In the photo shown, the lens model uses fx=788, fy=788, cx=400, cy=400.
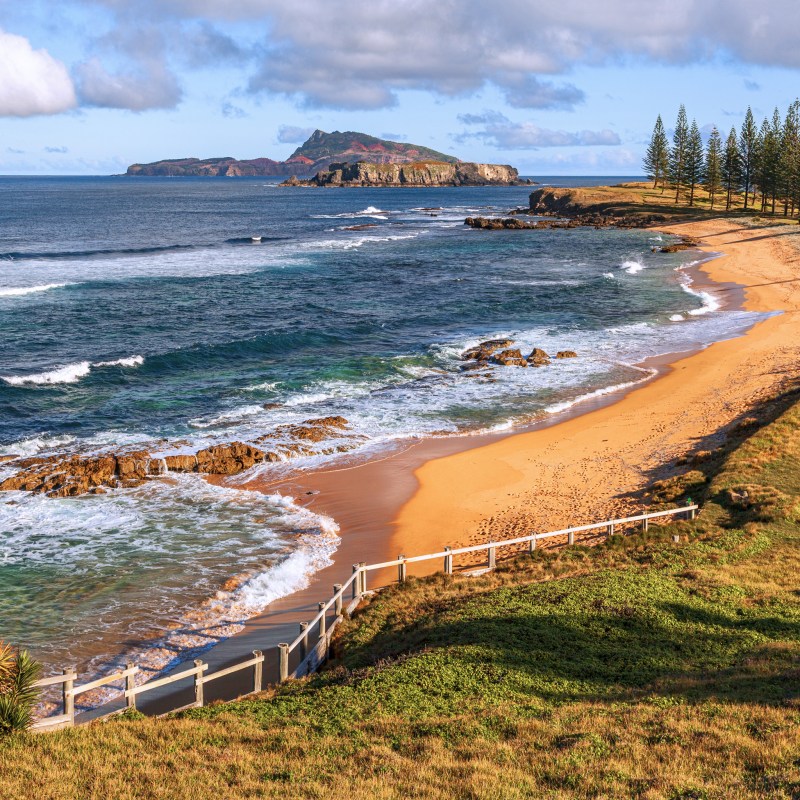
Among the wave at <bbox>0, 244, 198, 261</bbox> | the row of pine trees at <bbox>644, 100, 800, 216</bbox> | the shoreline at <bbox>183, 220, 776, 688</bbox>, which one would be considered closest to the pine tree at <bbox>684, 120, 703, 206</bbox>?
the row of pine trees at <bbox>644, 100, 800, 216</bbox>

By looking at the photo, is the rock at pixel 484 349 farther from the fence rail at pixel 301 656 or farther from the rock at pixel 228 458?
the fence rail at pixel 301 656

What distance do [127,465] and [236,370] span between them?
14.2m

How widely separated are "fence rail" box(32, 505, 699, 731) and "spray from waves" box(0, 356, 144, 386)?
23.8 meters


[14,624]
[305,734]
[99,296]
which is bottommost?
[14,624]

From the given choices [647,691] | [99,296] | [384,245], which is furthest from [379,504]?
[384,245]

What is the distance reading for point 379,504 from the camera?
2312 cm

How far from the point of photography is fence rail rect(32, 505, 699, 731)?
11.1 metres

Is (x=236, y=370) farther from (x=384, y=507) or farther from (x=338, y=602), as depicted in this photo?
(x=338, y=602)

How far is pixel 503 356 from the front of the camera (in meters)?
39.5

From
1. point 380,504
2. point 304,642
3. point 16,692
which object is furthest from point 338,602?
point 380,504

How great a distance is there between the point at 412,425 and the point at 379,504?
734 centimetres

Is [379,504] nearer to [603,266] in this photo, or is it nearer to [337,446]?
[337,446]

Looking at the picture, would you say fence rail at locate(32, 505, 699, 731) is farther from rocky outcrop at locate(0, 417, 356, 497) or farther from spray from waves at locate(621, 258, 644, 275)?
spray from waves at locate(621, 258, 644, 275)

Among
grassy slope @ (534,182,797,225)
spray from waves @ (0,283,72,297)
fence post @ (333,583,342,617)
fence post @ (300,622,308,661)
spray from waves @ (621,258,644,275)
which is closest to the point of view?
fence post @ (300,622,308,661)
